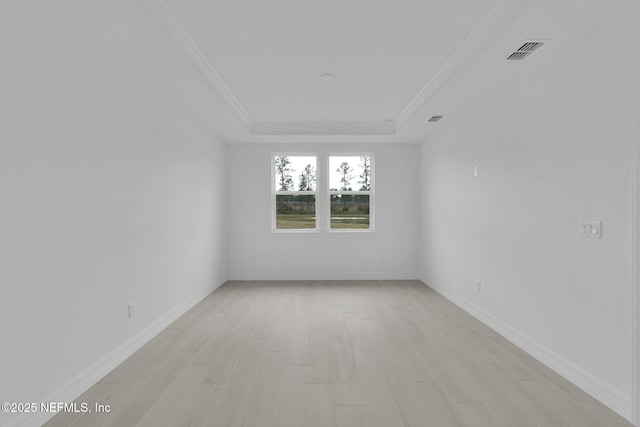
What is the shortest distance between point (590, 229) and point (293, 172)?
502 cm

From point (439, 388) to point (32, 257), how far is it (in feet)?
8.92

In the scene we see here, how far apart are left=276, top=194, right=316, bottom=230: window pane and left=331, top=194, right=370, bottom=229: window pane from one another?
1.30 ft

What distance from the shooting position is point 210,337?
3.60 meters

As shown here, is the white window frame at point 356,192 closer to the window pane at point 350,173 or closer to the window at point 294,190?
the window pane at point 350,173

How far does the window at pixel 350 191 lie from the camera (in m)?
6.82

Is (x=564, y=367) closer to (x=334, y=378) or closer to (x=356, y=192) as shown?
(x=334, y=378)

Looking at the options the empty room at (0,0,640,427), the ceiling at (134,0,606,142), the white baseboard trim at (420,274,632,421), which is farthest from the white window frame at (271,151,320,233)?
the white baseboard trim at (420,274,632,421)

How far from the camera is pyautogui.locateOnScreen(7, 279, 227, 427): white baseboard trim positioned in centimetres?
206

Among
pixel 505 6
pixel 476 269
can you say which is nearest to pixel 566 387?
pixel 476 269

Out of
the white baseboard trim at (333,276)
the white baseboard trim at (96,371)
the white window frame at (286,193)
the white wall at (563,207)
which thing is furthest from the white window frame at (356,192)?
the white baseboard trim at (96,371)

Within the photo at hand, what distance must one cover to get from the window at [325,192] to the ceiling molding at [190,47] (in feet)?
7.39

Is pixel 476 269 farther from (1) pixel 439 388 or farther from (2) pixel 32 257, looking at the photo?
(2) pixel 32 257

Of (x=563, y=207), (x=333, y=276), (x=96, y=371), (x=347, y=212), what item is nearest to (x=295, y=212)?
(x=347, y=212)

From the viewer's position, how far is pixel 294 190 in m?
6.84
